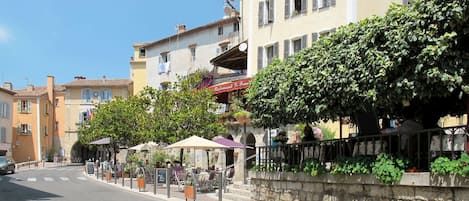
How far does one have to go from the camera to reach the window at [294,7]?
28.4 metres

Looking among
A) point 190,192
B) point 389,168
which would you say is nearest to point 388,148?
point 389,168

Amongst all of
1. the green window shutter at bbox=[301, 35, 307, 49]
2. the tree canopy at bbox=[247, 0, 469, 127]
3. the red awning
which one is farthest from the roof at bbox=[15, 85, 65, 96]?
the tree canopy at bbox=[247, 0, 469, 127]

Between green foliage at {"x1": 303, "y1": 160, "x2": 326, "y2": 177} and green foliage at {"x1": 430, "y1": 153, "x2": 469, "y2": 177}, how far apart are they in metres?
3.68

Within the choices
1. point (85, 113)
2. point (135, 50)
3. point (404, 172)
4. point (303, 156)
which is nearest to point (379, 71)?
point (404, 172)

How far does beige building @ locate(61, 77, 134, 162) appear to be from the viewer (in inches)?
2911

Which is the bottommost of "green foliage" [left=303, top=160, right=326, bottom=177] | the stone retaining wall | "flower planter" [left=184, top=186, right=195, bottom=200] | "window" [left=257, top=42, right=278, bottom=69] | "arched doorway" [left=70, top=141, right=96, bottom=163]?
"arched doorway" [left=70, top=141, right=96, bottom=163]

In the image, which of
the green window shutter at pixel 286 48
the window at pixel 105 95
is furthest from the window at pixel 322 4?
the window at pixel 105 95

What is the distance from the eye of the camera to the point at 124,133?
37688mm

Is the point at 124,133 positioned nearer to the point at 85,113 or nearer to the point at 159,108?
the point at 159,108

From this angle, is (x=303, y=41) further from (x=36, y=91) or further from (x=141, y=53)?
(x=36, y=91)

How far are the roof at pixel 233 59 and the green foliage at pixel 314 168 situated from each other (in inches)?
793

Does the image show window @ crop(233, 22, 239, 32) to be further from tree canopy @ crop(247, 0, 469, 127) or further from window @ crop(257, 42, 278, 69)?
tree canopy @ crop(247, 0, 469, 127)

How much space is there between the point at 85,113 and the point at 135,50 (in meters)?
13.3

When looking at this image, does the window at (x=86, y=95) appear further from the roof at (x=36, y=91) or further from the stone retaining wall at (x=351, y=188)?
the stone retaining wall at (x=351, y=188)
